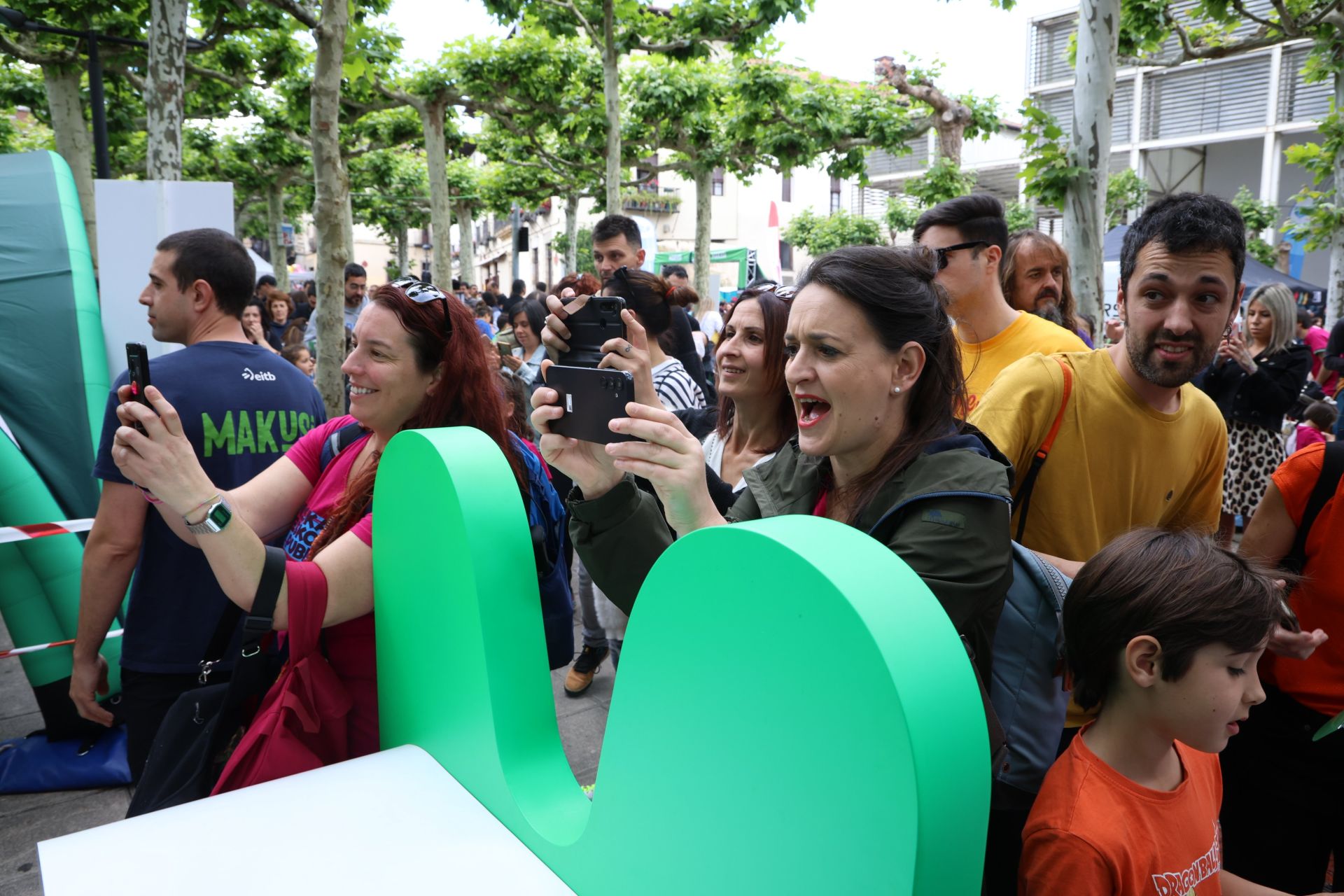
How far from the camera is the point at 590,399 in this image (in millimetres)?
1681

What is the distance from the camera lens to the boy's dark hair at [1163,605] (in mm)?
1492

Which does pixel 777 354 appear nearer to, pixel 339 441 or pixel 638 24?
pixel 339 441

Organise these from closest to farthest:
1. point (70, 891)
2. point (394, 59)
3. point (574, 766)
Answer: point (70, 891)
point (574, 766)
point (394, 59)

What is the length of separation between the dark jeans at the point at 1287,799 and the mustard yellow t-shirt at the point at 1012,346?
1186mm

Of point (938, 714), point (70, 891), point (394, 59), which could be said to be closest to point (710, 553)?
point (938, 714)

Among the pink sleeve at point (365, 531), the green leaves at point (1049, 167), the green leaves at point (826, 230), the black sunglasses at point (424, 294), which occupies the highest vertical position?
the green leaves at point (826, 230)

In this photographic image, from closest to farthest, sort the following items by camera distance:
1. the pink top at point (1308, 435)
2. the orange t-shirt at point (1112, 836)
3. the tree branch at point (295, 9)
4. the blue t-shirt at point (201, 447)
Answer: the orange t-shirt at point (1112, 836) → the blue t-shirt at point (201, 447) → the pink top at point (1308, 435) → the tree branch at point (295, 9)

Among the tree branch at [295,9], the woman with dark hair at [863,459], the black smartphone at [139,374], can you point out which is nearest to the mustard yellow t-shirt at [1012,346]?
the woman with dark hair at [863,459]

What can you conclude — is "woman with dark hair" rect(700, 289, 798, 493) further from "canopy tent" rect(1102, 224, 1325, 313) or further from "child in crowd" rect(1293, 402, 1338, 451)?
"canopy tent" rect(1102, 224, 1325, 313)

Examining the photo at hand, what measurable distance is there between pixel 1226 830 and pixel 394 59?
51.5 ft

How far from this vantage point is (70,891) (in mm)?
1455

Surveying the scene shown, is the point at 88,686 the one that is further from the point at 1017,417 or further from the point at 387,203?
the point at 387,203

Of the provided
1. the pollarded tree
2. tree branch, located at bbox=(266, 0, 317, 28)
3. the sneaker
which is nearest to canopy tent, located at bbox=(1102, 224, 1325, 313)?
the pollarded tree

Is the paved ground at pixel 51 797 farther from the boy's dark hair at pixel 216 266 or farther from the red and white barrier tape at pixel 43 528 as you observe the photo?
the boy's dark hair at pixel 216 266
